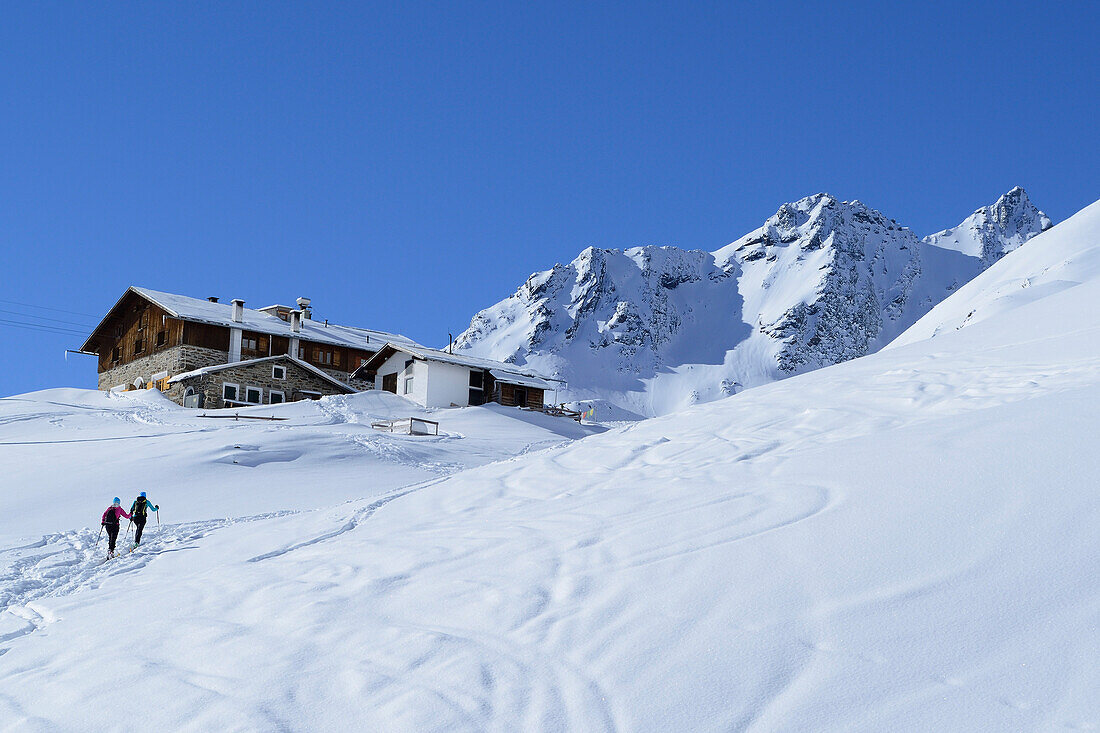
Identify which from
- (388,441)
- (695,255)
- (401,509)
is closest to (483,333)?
(695,255)

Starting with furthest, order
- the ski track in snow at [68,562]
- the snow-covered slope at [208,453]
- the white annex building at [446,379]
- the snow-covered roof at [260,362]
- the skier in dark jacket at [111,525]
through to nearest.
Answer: the white annex building at [446,379]
the snow-covered roof at [260,362]
the snow-covered slope at [208,453]
the skier in dark jacket at [111,525]
the ski track in snow at [68,562]

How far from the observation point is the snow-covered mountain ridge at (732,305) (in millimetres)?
135875

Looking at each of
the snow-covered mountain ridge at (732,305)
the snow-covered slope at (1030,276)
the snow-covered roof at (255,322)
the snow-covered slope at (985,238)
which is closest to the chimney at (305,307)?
the snow-covered roof at (255,322)

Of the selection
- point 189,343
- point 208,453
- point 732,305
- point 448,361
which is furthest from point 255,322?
point 732,305

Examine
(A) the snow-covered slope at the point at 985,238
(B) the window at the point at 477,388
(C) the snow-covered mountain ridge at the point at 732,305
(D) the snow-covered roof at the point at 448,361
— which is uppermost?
(A) the snow-covered slope at the point at 985,238

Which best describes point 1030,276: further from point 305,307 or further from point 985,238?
point 985,238

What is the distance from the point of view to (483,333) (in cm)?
16588

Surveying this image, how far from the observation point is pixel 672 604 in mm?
6332

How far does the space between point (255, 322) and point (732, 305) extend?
12379cm

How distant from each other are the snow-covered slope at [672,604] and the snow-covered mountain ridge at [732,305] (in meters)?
107

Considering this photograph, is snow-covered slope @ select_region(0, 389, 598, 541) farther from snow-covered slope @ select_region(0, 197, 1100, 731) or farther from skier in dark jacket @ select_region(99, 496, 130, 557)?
snow-covered slope @ select_region(0, 197, 1100, 731)

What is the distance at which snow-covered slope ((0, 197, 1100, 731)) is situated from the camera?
498cm

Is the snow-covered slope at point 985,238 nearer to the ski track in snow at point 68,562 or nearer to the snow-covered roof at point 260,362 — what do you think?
the snow-covered roof at point 260,362

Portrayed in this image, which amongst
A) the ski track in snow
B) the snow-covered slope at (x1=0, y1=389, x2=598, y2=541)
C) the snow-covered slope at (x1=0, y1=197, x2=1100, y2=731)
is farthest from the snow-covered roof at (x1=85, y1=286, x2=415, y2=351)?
the snow-covered slope at (x1=0, y1=197, x2=1100, y2=731)
